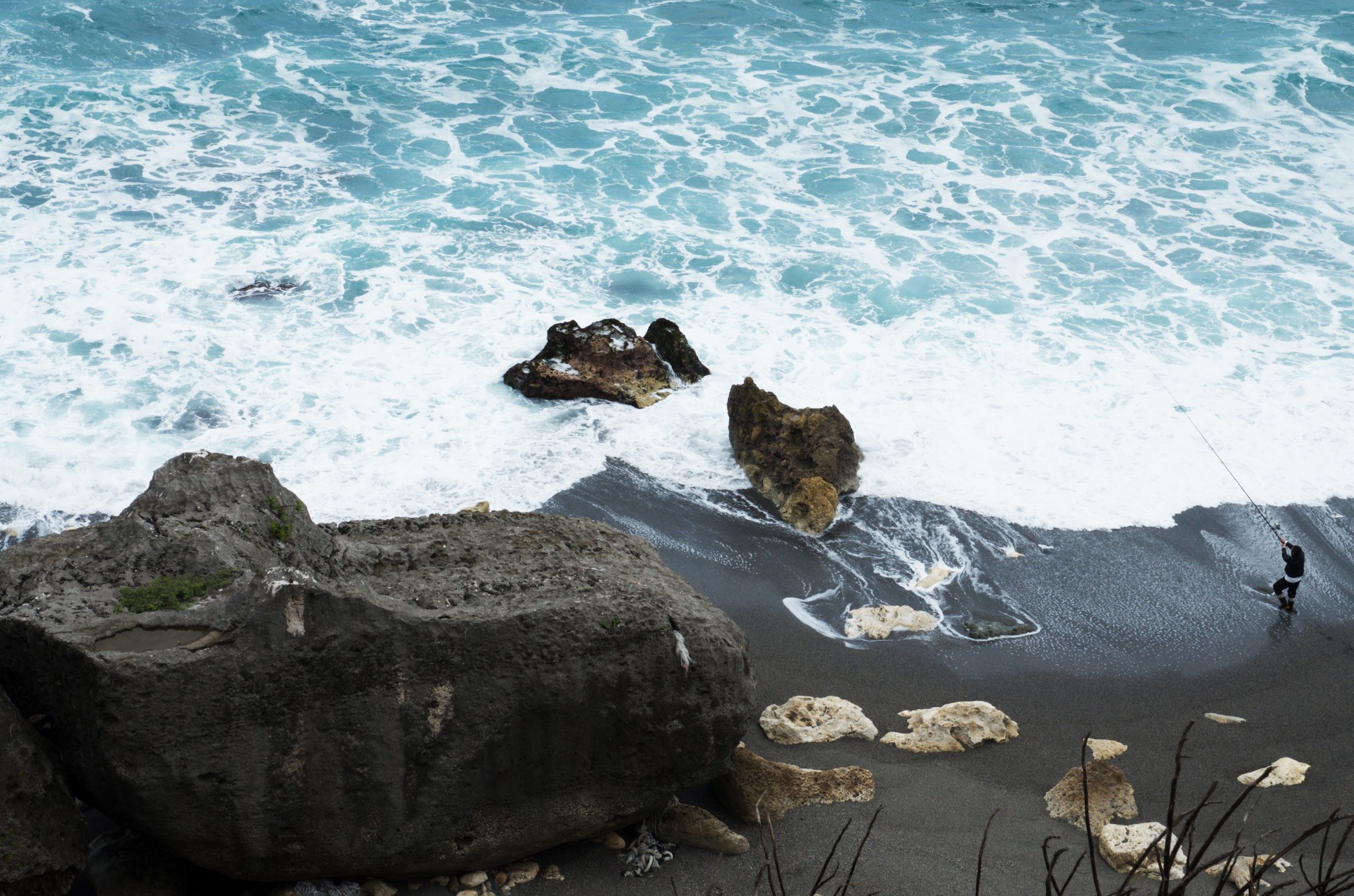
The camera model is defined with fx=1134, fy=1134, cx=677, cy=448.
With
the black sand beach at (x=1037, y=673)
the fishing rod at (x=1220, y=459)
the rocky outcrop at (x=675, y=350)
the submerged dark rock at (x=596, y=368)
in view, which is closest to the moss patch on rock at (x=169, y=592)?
the black sand beach at (x=1037, y=673)

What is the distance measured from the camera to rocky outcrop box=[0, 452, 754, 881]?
506 cm

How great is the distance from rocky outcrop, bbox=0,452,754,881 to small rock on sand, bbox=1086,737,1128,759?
2662 millimetres

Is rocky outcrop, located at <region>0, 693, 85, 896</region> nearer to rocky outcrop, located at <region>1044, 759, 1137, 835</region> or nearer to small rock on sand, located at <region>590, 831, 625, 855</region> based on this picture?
small rock on sand, located at <region>590, 831, 625, 855</region>

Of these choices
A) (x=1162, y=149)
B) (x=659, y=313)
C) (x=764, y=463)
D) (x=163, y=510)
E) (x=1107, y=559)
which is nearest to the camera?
(x=163, y=510)

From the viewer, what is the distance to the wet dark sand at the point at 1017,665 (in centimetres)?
611

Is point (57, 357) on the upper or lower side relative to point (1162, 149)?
lower

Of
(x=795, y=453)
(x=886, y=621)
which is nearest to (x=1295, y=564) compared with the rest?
(x=886, y=621)

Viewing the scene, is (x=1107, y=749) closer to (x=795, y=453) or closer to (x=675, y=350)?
(x=795, y=453)

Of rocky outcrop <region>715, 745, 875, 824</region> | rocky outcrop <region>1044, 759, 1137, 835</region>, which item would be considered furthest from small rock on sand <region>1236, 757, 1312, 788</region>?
rocky outcrop <region>715, 745, 875, 824</region>

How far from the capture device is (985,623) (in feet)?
29.0

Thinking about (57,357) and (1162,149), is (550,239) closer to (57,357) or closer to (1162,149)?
(57,357)

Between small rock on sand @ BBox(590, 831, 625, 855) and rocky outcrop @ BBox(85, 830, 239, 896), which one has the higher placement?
rocky outcrop @ BBox(85, 830, 239, 896)

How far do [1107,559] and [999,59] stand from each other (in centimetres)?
1430

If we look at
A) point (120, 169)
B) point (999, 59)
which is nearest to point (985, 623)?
point (120, 169)
